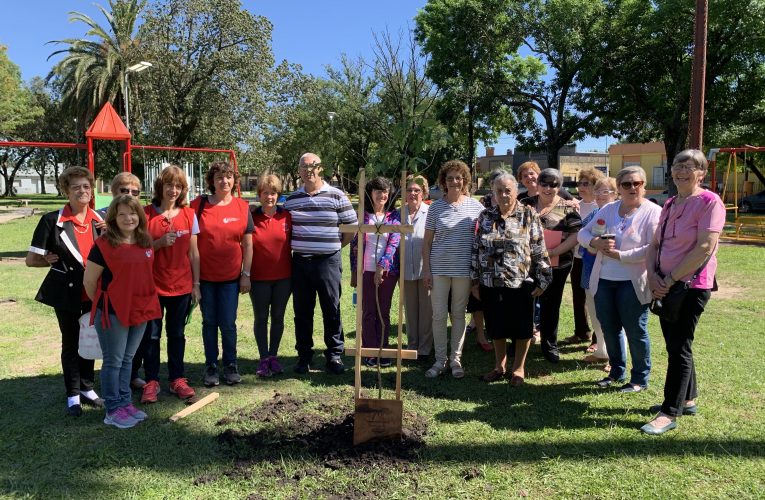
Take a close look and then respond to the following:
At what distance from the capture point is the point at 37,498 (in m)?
3.06

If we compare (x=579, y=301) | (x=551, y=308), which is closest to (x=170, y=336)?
(x=551, y=308)

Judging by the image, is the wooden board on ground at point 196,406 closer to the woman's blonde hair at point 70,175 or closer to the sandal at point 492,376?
the woman's blonde hair at point 70,175

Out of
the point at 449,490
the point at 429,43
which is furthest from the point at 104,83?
the point at 449,490

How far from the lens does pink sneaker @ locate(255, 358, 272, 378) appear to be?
5.05 meters

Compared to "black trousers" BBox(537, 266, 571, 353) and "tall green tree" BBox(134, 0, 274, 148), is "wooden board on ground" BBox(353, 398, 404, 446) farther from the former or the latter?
"tall green tree" BBox(134, 0, 274, 148)

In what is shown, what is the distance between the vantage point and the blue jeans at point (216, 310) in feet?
15.1

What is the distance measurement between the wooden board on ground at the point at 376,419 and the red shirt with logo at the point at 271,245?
1.67 m

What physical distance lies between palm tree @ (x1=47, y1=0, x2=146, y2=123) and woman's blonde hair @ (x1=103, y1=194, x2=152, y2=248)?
26.4 meters

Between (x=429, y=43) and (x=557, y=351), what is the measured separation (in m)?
22.8

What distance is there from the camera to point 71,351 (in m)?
4.20

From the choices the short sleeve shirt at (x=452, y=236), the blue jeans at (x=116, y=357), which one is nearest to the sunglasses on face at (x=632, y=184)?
the short sleeve shirt at (x=452, y=236)

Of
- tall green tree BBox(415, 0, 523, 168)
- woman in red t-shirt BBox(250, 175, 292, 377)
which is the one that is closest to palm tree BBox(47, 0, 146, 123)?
tall green tree BBox(415, 0, 523, 168)

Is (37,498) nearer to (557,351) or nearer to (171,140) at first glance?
(557,351)

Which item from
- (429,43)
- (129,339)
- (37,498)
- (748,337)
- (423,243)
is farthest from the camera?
(429,43)
